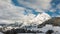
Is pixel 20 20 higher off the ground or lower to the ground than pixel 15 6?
Answer: lower

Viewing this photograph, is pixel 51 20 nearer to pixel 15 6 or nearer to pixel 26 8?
pixel 26 8

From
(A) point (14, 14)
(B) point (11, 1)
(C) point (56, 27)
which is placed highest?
(B) point (11, 1)

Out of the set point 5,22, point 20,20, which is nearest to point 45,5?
point 20,20

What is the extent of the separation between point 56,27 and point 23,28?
997 mm

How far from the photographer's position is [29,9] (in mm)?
5445

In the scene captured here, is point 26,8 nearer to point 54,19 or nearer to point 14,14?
point 14,14

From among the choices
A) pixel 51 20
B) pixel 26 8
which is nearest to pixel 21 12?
pixel 26 8

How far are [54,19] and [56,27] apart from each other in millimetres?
251

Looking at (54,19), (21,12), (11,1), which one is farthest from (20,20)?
(54,19)

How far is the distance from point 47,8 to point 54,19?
407mm

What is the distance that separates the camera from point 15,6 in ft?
18.0

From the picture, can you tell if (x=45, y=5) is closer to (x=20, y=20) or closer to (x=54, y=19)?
(x=54, y=19)

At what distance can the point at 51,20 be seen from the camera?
534 centimetres

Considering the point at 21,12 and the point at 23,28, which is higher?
the point at 21,12
